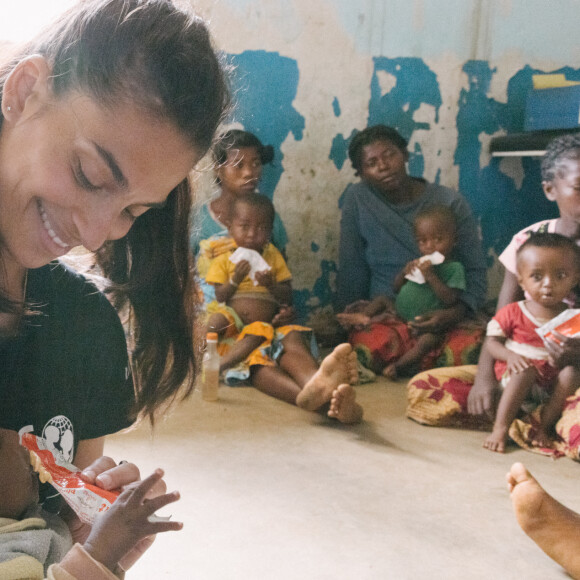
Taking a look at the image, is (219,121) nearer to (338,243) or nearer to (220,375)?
(220,375)

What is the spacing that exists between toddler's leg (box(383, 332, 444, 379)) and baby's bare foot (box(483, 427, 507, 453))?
777 millimetres

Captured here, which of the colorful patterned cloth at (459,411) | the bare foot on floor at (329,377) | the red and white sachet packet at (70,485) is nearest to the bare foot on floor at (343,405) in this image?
the bare foot on floor at (329,377)

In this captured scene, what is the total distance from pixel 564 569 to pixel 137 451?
4.03ft

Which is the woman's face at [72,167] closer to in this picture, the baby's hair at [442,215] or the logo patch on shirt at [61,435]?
the logo patch on shirt at [61,435]

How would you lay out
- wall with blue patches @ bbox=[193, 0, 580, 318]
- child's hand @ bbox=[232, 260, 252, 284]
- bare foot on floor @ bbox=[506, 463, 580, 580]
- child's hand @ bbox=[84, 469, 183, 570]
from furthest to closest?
wall with blue patches @ bbox=[193, 0, 580, 318], child's hand @ bbox=[232, 260, 252, 284], bare foot on floor @ bbox=[506, 463, 580, 580], child's hand @ bbox=[84, 469, 183, 570]

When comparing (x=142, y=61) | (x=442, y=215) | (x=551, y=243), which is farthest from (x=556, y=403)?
(x=142, y=61)

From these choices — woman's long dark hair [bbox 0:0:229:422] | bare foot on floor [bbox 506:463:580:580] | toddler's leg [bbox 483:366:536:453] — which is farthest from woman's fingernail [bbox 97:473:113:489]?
toddler's leg [bbox 483:366:536:453]

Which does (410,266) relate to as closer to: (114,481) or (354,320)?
(354,320)

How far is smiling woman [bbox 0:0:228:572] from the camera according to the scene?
0.81 meters

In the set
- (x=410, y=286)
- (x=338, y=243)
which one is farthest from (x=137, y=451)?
(x=338, y=243)

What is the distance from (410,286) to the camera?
3.20 metres

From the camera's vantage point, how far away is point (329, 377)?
91.4 inches

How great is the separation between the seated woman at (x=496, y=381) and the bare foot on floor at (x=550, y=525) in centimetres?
74

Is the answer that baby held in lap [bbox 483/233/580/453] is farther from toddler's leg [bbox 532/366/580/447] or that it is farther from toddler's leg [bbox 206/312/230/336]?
toddler's leg [bbox 206/312/230/336]
